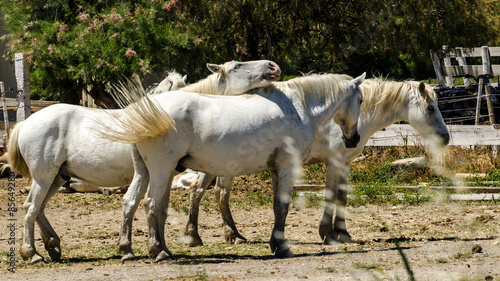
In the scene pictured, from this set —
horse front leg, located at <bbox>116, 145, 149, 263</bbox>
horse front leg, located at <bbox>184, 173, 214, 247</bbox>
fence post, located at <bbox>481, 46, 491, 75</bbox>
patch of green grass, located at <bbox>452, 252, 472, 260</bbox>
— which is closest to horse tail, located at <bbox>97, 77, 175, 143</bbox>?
horse front leg, located at <bbox>116, 145, 149, 263</bbox>

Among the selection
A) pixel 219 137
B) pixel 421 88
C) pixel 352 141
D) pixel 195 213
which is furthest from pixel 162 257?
pixel 421 88

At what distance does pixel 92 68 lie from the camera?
47.0ft

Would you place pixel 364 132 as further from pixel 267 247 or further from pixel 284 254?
pixel 284 254

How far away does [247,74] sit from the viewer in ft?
21.3

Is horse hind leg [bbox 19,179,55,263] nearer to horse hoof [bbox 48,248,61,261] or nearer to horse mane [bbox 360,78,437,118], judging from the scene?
horse hoof [bbox 48,248,61,261]

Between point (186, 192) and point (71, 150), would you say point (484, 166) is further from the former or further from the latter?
point (71, 150)

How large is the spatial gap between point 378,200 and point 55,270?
217 inches

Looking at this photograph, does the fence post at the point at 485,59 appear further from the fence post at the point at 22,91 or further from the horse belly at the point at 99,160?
the horse belly at the point at 99,160

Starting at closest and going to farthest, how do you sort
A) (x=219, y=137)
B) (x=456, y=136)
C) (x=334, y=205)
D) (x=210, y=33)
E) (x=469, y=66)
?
1. (x=219, y=137)
2. (x=334, y=205)
3. (x=456, y=136)
4. (x=210, y=33)
5. (x=469, y=66)

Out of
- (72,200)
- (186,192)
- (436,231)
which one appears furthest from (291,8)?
(436,231)

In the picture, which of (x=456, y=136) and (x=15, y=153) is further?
(x=456, y=136)

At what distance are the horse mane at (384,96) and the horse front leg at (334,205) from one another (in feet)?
2.66

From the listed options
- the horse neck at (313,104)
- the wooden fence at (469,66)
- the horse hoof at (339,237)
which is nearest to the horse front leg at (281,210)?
the horse neck at (313,104)

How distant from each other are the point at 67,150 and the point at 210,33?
7404mm
